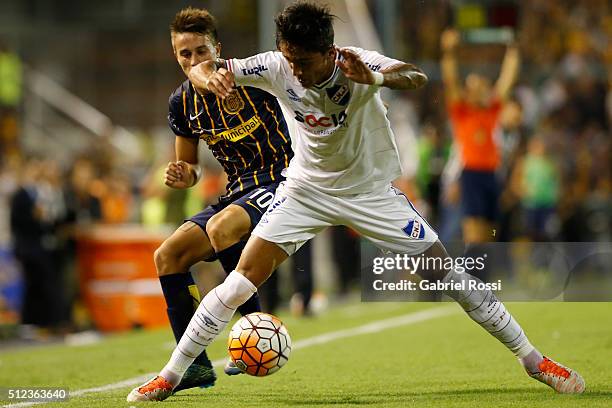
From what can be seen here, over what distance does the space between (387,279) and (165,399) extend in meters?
2.08

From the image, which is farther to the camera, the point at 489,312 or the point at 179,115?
the point at 179,115

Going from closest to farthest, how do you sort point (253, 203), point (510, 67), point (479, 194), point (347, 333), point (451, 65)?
point (253, 203)
point (347, 333)
point (451, 65)
point (510, 67)
point (479, 194)

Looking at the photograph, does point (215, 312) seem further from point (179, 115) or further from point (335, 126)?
point (179, 115)

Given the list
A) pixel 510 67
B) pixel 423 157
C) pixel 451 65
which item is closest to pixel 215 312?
pixel 451 65

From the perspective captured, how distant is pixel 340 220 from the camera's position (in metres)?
6.51

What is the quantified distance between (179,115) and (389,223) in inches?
65.1

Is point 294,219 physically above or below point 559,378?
above

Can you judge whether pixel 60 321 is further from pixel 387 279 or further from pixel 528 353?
pixel 528 353

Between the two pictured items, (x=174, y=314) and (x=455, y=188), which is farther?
(x=455, y=188)

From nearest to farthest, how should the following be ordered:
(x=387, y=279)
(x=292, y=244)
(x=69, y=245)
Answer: (x=292, y=244) → (x=387, y=279) → (x=69, y=245)

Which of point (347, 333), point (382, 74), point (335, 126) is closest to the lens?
point (382, 74)

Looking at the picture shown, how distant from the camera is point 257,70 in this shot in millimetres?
6301

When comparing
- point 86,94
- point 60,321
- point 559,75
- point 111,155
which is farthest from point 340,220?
point 86,94

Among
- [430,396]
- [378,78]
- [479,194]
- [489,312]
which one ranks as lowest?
[430,396]
